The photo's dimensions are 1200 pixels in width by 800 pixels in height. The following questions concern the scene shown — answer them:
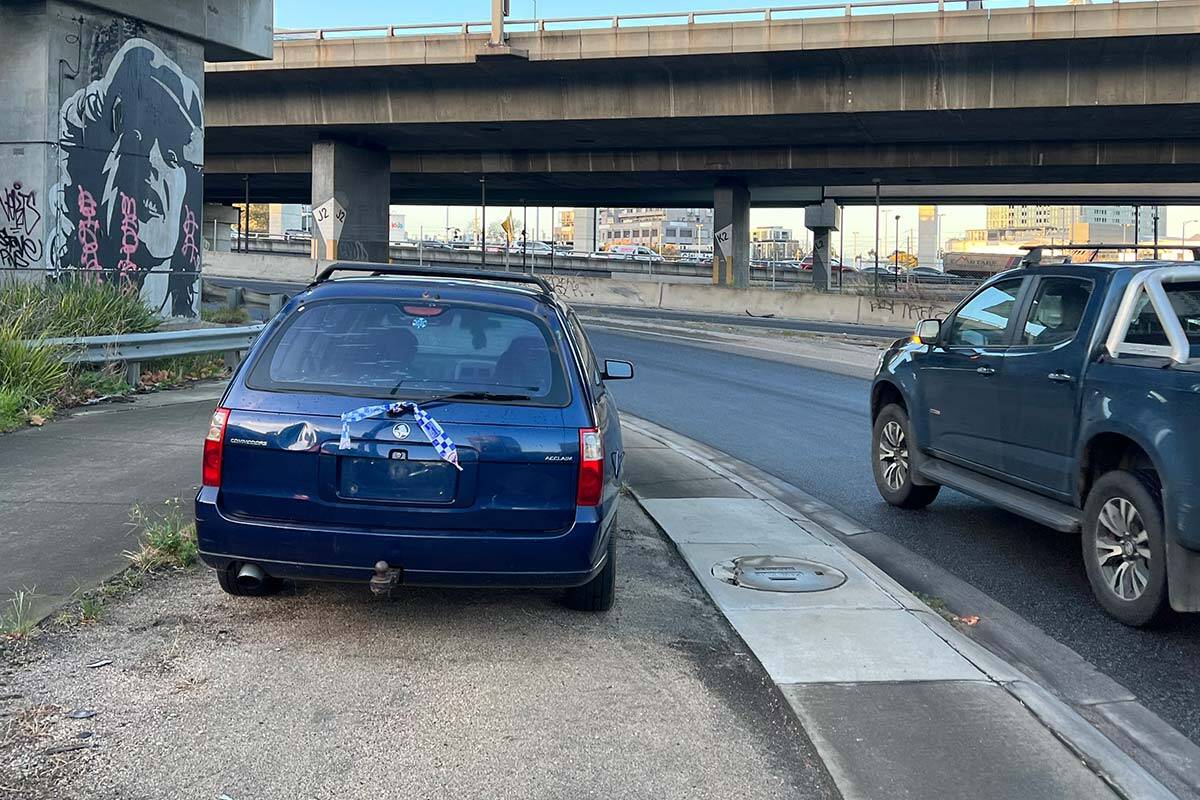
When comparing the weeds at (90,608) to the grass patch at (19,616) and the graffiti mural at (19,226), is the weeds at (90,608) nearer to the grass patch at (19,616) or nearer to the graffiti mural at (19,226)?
the grass patch at (19,616)

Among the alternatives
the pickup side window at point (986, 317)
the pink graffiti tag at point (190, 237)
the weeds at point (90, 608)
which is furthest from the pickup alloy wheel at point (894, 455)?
the pink graffiti tag at point (190, 237)

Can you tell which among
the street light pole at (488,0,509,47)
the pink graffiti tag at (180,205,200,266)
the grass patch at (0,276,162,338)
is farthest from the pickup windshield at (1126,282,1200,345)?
the street light pole at (488,0,509,47)

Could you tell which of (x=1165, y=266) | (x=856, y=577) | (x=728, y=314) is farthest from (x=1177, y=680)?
(x=728, y=314)

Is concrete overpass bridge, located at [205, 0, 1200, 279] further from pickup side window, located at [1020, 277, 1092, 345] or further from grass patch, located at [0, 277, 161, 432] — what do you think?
pickup side window, located at [1020, 277, 1092, 345]

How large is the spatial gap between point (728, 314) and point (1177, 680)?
31483 mm

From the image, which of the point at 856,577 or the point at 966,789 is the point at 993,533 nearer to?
the point at 856,577

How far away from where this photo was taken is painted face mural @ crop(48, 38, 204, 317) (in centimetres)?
1656

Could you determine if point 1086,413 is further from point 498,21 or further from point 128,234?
point 498,21

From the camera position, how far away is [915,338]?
853 cm

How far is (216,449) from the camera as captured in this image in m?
4.84

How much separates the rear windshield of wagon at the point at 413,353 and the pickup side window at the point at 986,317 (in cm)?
364

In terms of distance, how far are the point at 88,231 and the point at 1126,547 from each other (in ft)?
50.6

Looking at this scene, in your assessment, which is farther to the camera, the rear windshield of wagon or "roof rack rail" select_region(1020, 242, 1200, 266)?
"roof rack rail" select_region(1020, 242, 1200, 266)

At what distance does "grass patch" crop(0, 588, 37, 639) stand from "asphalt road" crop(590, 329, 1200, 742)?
483cm
